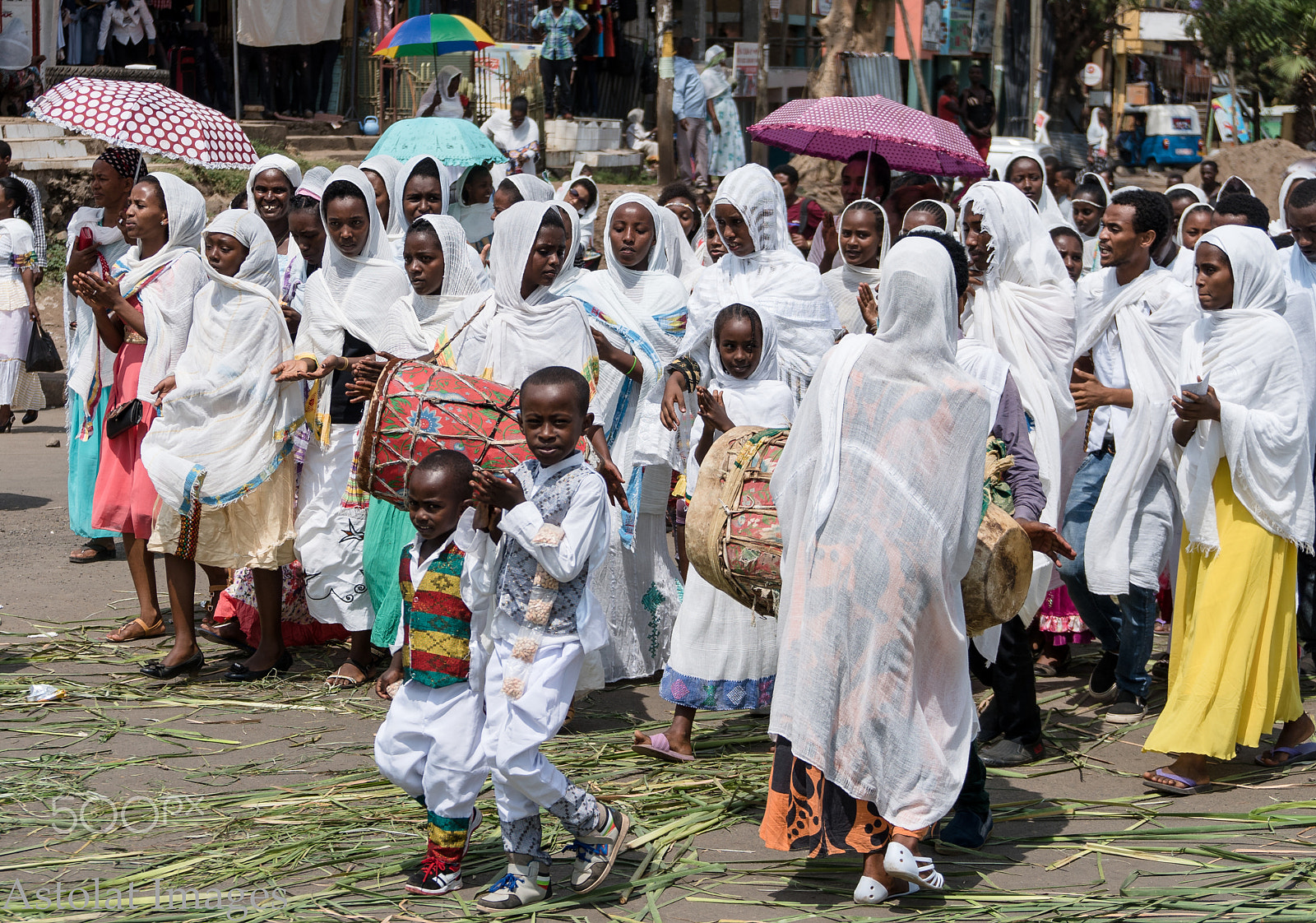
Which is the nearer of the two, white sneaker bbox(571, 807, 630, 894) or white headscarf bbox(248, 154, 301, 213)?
white sneaker bbox(571, 807, 630, 894)

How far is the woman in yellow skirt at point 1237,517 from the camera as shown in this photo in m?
5.44

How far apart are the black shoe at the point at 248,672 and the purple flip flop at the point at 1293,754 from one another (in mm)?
4211

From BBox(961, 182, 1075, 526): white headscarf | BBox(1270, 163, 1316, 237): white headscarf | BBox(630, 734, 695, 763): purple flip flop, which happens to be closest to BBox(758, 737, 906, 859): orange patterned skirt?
BBox(630, 734, 695, 763): purple flip flop

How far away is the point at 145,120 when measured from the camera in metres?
8.02

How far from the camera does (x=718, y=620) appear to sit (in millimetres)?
5855

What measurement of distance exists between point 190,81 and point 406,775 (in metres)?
17.0

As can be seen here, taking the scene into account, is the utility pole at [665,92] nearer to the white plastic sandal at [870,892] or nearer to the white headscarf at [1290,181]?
the white headscarf at [1290,181]

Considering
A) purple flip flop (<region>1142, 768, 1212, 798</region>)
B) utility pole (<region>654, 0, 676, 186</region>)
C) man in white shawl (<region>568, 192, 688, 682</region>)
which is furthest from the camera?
Result: utility pole (<region>654, 0, 676, 186</region>)

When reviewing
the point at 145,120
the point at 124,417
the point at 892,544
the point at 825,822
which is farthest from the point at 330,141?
the point at 825,822

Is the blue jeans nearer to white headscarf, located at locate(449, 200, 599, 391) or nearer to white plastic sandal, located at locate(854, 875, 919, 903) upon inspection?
white headscarf, located at locate(449, 200, 599, 391)

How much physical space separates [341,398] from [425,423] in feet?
5.76

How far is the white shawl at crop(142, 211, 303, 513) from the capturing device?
6605 millimetres

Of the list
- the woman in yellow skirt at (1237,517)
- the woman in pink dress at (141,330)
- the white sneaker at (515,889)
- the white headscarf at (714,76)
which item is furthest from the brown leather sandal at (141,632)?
the white headscarf at (714,76)

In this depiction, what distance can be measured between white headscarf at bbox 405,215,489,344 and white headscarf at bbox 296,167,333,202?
1421 mm
